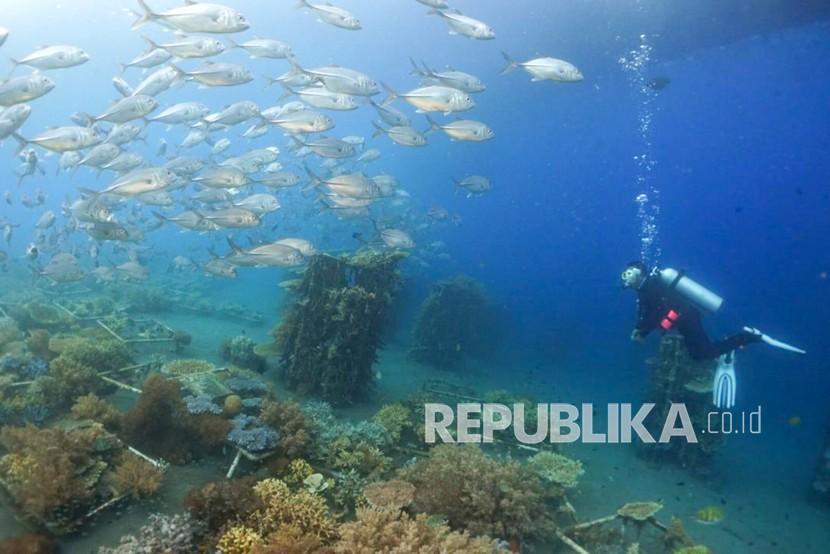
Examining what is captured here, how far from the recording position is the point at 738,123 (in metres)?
47.2

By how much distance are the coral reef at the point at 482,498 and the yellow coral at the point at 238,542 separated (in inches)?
86.8

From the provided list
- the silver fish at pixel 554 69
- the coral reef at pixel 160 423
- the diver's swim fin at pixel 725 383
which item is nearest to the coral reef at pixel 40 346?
the coral reef at pixel 160 423

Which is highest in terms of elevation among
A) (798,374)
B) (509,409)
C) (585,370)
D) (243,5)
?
(243,5)

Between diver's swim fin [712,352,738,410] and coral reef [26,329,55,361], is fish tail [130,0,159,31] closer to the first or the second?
coral reef [26,329,55,361]

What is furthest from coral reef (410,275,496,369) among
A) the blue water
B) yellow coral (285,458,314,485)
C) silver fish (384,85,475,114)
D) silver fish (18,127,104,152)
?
silver fish (18,127,104,152)

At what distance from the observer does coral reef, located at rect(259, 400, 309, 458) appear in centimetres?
691

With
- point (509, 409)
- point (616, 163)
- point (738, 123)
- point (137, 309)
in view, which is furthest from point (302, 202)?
point (616, 163)

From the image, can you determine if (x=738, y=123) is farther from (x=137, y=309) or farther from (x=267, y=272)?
(x=137, y=309)

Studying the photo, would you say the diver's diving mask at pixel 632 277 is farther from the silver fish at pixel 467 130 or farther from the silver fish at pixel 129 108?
the silver fish at pixel 129 108

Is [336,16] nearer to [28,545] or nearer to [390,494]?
[390,494]

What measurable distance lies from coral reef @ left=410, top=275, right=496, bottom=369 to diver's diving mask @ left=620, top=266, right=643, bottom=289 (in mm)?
8741

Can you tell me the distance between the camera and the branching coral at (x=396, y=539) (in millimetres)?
4578

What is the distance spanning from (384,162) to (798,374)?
101709 mm

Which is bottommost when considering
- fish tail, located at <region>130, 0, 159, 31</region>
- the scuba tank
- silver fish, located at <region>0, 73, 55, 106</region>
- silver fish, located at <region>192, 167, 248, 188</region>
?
the scuba tank
